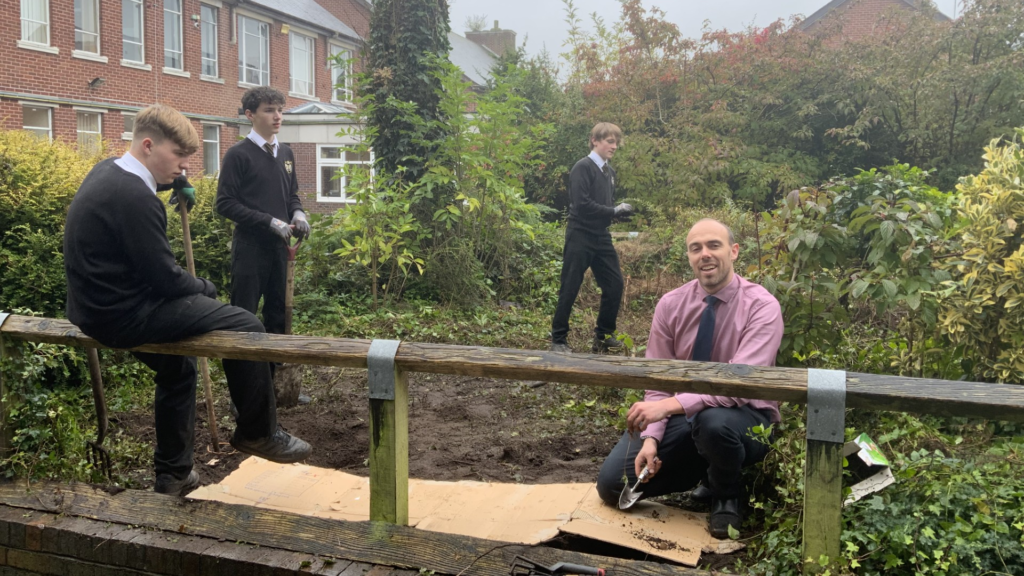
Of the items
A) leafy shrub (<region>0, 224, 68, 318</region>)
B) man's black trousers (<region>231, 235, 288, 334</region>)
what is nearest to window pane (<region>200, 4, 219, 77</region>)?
leafy shrub (<region>0, 224, 68, 318</region>)

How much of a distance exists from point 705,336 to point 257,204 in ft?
10.3

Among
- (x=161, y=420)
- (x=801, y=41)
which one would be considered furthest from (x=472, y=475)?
(x=801, y=41)

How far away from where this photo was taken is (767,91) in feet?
55.7

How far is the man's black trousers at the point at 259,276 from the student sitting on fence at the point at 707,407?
2.78m

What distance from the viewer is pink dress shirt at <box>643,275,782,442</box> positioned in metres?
3.41

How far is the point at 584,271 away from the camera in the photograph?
23.3ft

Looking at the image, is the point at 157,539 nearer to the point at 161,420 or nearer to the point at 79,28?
the point at 161,420

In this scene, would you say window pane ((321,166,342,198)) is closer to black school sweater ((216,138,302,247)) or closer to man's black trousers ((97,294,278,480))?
black school sweater ((216,138,302,247))

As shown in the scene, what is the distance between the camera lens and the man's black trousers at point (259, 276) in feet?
17.3

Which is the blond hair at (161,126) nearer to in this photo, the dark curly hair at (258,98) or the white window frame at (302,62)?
the dark curly hair at (258,98)

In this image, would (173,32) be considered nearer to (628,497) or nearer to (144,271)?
(144,271)

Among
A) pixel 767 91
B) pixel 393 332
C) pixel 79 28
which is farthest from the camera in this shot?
pixel 79 28

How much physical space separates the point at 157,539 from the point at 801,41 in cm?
1739

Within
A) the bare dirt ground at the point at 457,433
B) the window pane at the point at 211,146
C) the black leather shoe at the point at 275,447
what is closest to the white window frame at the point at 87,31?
the window pane at the point at 211,146
